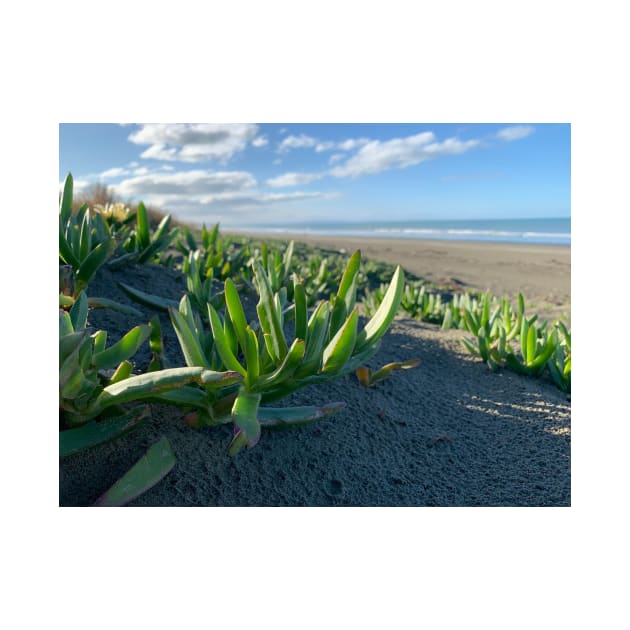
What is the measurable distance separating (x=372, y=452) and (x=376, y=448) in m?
0.03

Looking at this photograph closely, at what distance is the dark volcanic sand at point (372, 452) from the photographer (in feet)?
4.20

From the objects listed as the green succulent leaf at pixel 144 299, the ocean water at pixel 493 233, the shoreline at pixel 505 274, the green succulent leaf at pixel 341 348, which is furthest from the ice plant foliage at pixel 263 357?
the ocean water at pixel 493 233

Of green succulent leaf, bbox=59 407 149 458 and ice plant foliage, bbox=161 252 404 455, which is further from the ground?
ice plant foliage, bbox=161 252 404 455

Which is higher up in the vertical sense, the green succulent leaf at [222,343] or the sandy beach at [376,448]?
the green succulent leaf at [222,343]

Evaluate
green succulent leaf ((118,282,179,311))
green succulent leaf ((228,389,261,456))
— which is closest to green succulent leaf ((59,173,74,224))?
green succulent leaf ((118,282,179,311))

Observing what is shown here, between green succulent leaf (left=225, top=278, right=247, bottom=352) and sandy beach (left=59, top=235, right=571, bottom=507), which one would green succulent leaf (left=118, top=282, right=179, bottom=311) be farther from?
green succulent leaf (left=225, top=278, right=247, bottom=352)

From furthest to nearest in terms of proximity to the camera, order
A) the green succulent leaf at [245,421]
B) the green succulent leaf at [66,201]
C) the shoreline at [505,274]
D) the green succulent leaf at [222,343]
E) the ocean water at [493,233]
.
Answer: the ocean water at [493,233], the shoreline at [505,274], the green succulent leaf at [66,201], the green succulent leaf at [222,343], the green succulent leaf at [245,421]

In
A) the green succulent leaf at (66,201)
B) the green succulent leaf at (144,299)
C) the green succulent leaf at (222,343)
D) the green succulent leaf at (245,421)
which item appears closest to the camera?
the green succulent leaf at (245,421)

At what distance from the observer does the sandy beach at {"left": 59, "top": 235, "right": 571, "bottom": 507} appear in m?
1.28

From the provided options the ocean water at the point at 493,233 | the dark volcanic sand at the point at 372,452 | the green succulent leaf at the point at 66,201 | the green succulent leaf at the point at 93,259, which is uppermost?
the ocean water at the point at 493,233

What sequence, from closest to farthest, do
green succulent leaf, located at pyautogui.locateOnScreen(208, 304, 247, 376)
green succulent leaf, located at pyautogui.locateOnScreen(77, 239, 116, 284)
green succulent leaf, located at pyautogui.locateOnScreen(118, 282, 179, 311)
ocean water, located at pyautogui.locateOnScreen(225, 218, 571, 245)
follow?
green succulent leaf, located at pyautogui.locateOnScreen(208, 304, 247, 376)
green succulent leaf, located at pyautogui.locateOnScreen(77, 239, 116, 284)
green succulent leaf, located at pyautogui.locateOnScreen(118, 282, 179, 311)
ocean water, located at pyautogui.locateOnScreen(225, 218, 571, 245)

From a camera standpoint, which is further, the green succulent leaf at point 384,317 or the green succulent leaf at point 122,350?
the green succulent leaf at point 384,317

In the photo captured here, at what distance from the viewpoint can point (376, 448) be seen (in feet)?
5.24

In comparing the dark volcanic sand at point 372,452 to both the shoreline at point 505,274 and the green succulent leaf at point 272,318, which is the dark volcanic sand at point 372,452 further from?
the shoreline at point 505,274
